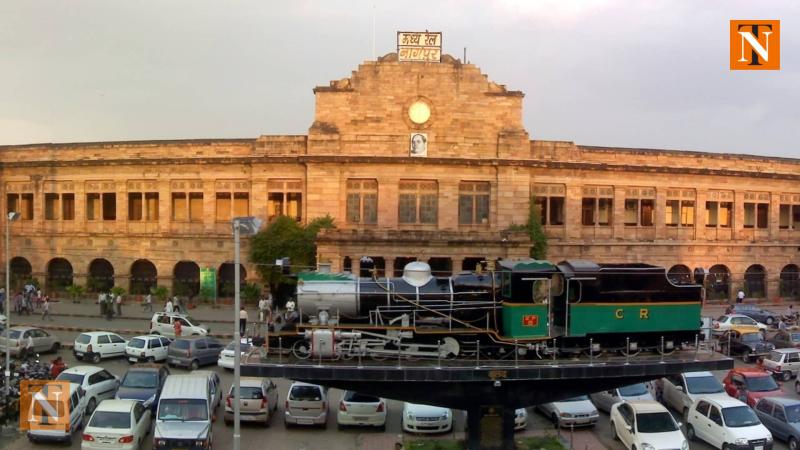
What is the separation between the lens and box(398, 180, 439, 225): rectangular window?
152 ft

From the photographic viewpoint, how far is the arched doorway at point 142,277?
49.9 meters

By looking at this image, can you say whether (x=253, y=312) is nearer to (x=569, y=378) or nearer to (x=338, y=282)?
(x=338, y=282)

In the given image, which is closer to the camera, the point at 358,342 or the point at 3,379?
the point at 358,342

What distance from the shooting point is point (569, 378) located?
16.0 meters

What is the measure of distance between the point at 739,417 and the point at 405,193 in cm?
2848

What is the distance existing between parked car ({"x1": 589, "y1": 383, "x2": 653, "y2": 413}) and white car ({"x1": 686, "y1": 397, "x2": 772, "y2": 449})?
82.1 inches

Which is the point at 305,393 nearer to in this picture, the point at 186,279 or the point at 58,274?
the point at 186,279

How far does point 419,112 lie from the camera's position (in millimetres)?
45906

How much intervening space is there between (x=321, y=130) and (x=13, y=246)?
27470mm

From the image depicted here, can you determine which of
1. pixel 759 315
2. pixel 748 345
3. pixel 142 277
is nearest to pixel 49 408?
pixel 142 277

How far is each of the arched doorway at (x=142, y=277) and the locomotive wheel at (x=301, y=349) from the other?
121ft

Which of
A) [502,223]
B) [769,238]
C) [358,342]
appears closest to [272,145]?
[502,223]

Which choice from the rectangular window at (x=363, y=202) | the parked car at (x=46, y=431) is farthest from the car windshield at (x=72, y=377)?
the rectangular window at (x=363, y=202)

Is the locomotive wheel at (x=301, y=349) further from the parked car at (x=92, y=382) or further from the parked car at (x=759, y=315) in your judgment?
the parked car at (x=759, y=315)
